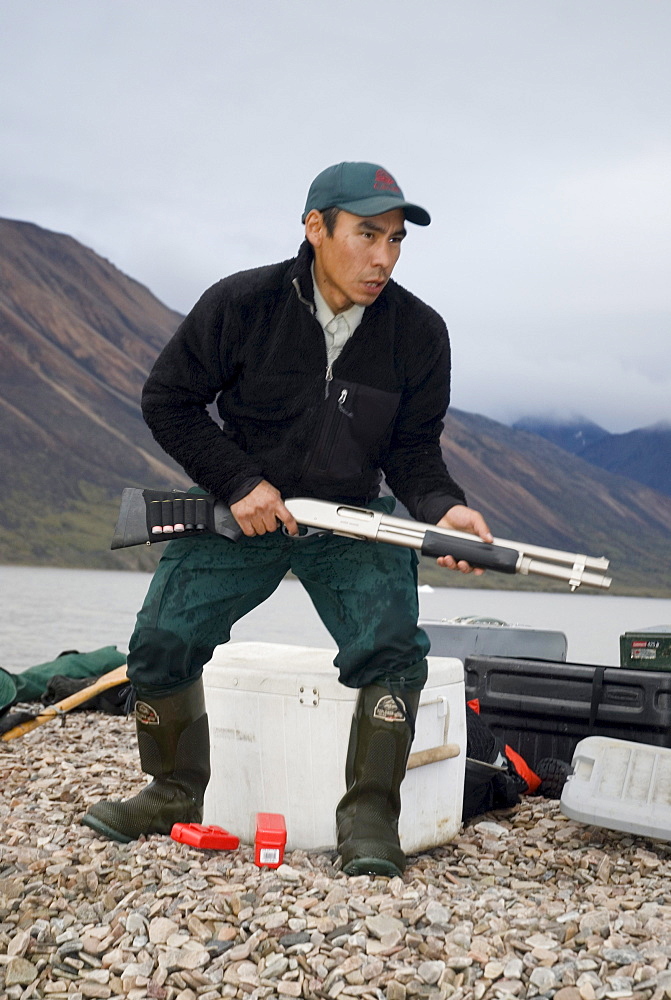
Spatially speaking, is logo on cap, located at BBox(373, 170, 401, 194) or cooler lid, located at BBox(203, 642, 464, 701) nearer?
logo on cap, located at BBox(373, 170, 401, 194)

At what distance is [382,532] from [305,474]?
1.32 feet

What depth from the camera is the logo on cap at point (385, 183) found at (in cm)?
394

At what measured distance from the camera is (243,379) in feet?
13.5

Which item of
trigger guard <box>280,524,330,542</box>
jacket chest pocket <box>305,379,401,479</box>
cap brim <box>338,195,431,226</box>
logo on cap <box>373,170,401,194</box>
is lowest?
trigger guard <box>280,524,330,542</box>

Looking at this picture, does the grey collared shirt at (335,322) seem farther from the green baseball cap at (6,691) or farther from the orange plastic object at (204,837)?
the green baseball cap at (6,691)

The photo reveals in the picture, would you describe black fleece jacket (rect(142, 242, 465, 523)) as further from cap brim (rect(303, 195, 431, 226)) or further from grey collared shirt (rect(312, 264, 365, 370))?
cap brim (rect(303, 195, 431, 226))

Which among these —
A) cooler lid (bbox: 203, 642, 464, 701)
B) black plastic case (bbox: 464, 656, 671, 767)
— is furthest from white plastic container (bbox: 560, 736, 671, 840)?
black plastic case (bbox: 464, 656, 671, 767)

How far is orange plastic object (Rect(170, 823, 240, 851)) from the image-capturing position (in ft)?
12.9

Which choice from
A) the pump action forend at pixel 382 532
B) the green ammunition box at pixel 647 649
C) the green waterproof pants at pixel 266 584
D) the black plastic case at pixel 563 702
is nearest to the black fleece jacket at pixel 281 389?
the pump action forend at pixel 382 532

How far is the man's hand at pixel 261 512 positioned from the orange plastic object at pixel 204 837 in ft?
3.98

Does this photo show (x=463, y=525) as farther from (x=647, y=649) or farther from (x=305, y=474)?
(x=647, y=649)

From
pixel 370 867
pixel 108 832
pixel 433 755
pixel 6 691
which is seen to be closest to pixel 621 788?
pixel 433 755

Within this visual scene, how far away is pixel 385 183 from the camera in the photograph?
13.0ft

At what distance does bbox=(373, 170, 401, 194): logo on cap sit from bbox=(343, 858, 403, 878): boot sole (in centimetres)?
257
